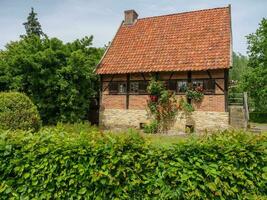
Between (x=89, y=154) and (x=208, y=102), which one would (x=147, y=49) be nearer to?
(x=208, y=102)

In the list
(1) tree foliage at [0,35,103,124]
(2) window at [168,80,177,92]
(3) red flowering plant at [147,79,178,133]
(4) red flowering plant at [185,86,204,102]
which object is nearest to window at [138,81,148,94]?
(3) red flowering plant at [147,79,178,133]

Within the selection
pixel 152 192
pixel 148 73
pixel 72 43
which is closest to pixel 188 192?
pixel 152 192

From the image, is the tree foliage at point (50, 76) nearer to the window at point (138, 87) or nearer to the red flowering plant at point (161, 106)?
the window at point (138, 87)

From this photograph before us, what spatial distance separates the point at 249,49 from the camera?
2630 cm

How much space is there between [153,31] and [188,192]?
54.3 feet

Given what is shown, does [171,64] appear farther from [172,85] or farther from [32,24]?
[32,24]

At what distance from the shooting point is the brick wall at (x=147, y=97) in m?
15.4

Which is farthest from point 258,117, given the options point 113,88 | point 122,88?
point 113,88

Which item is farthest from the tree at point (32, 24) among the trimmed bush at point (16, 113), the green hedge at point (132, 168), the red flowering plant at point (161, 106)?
the green hedge at point (132, 168)

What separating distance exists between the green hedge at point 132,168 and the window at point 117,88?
13900mm

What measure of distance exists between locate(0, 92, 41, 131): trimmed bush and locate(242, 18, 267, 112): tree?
19.6 m

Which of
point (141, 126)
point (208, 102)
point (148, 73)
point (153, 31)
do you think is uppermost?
point (153, 31)

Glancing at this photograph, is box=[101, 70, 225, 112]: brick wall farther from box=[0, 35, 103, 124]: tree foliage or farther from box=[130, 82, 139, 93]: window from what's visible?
box=[0, 35, 103, 124]: tree foliage

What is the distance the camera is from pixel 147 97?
1723cm
